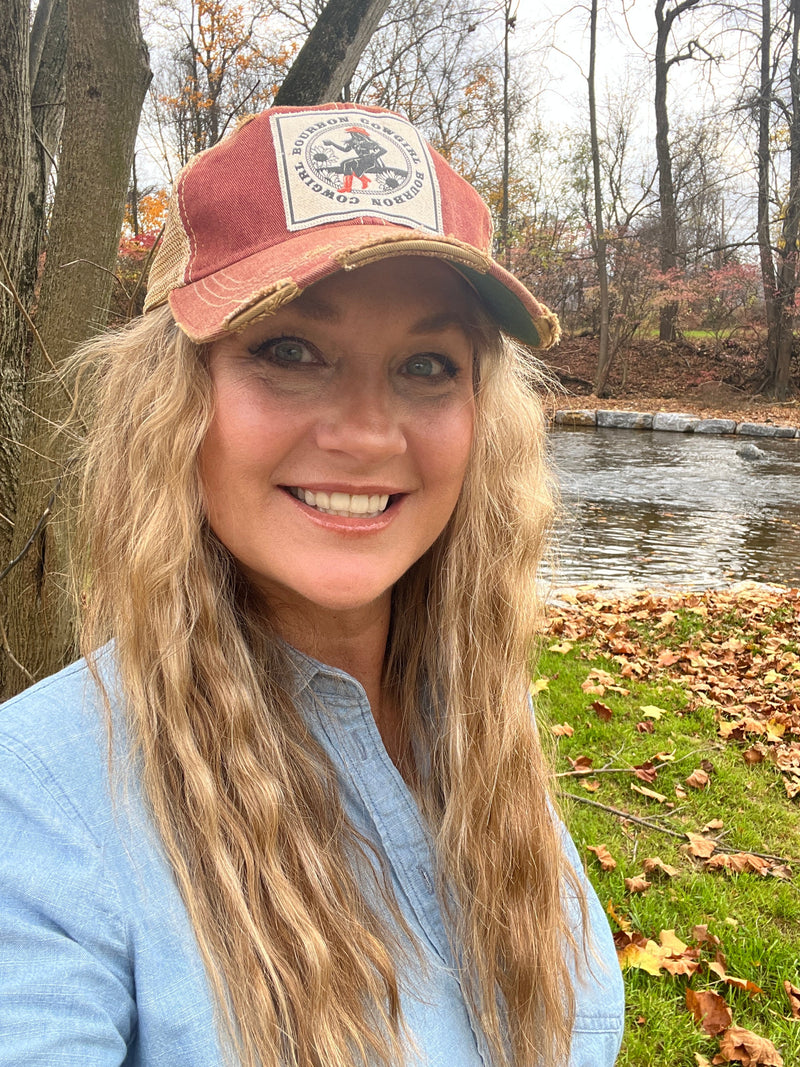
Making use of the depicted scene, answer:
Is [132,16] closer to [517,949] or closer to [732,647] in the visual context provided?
[517,949]

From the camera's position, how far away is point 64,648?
236 cm

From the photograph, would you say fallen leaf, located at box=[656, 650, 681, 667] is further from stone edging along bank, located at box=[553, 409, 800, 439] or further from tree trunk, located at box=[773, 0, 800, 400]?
tree trunk, located at box=[773, 0, 800, 400]

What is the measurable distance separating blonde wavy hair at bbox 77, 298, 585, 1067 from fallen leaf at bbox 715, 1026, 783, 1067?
1204 millimetres

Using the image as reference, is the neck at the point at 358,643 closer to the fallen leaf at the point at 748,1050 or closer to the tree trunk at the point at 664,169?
the fallen leaf at the point at 748,1050

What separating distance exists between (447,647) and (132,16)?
190 centimetres

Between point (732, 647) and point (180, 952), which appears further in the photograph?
point (732, 647)

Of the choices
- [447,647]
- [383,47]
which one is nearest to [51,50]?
[447,647]

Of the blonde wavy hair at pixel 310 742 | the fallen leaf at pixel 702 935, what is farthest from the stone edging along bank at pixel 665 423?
the blonde wavy hair at pixel 310 742

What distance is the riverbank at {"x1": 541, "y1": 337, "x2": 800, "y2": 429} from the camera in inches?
768

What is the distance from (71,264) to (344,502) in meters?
1.48

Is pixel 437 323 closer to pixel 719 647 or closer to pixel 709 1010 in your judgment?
pixel 709 1010

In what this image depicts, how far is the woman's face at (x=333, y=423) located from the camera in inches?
44.6

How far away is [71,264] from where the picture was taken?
219cm

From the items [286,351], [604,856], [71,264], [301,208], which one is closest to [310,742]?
[286,351]
